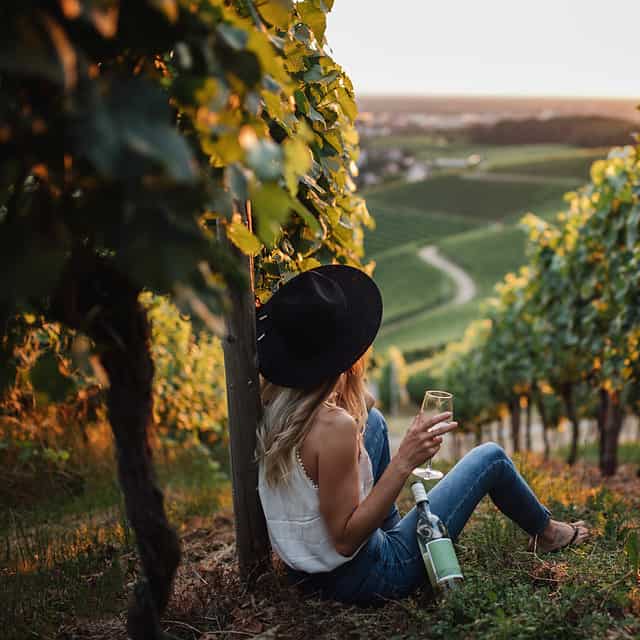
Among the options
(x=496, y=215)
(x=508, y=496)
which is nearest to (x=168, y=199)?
(x=508, y=496)

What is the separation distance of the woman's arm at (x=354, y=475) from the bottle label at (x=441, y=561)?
0.84 feet

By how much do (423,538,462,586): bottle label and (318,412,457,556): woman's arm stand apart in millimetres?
255

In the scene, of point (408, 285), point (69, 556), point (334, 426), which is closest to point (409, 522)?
Result: point (334, 426)

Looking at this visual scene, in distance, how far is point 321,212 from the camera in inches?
121

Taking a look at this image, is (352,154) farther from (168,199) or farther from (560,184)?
(560,184)

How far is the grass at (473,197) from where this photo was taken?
8756cm

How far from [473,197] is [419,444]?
3600 inches

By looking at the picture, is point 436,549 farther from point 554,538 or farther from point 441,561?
point 554,538

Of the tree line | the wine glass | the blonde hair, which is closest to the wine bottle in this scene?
the wine glass

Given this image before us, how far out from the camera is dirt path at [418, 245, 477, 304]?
2250 inches

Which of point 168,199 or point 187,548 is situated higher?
point 168,199

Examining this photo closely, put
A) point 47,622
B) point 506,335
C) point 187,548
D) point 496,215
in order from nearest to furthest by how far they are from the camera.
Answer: point 47,622 < point 187,548 < point 506,335 < point 496,215

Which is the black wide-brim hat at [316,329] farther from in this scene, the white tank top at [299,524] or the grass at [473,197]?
the grass at [473,197]

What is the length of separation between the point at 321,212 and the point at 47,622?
1811mm
